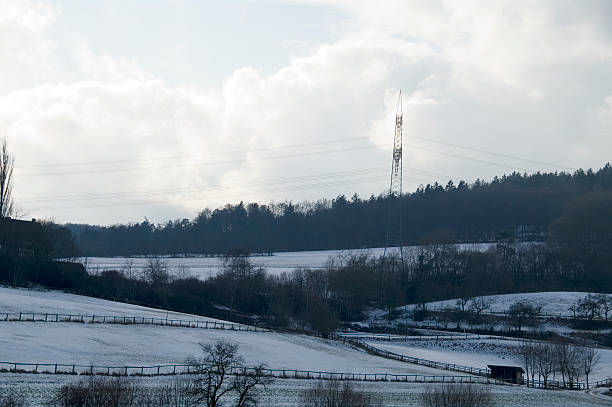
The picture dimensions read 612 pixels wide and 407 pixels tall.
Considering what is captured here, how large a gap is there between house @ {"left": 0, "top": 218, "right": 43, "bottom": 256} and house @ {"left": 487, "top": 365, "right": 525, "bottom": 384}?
61.9 metres

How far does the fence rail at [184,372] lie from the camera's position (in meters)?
45.9

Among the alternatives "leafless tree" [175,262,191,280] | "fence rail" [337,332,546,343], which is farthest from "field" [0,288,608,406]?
"leafless tree" [175,262,191,280]

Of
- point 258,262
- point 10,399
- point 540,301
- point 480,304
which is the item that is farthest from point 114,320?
point 258,262

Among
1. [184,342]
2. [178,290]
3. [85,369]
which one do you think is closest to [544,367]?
[184,342]

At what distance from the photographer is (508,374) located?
229 feet

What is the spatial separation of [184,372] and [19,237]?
206 feet

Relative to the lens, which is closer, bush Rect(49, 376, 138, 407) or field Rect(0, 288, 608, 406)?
bush Rect(49, 376, 138, 407)

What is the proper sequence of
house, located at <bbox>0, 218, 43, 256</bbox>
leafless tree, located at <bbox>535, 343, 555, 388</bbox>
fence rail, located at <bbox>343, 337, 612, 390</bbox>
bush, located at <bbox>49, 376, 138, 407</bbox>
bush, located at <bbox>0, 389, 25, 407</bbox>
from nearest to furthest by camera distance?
bush, located at <bbox>0, 389, 25, 407</bbox>, bush, located at <bbox>49, 376, 138, 407</bbox>, fence rail, located at <bbox>343, 337, 612, 390</bbox>, leafless tree, located at <bbox>535, 343, 555, 388</bbox>, house, located at <bbox>0, 218, 43, 256</bbox>

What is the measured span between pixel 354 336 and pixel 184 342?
111 feet

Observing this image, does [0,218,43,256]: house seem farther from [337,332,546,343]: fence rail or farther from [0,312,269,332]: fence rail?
[337,332,546,343]: fence rail

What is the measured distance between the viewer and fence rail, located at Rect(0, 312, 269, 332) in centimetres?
6356

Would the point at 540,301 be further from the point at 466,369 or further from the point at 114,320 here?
the point at 114,320

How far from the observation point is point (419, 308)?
120m

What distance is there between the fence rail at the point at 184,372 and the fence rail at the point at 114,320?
614 inches
